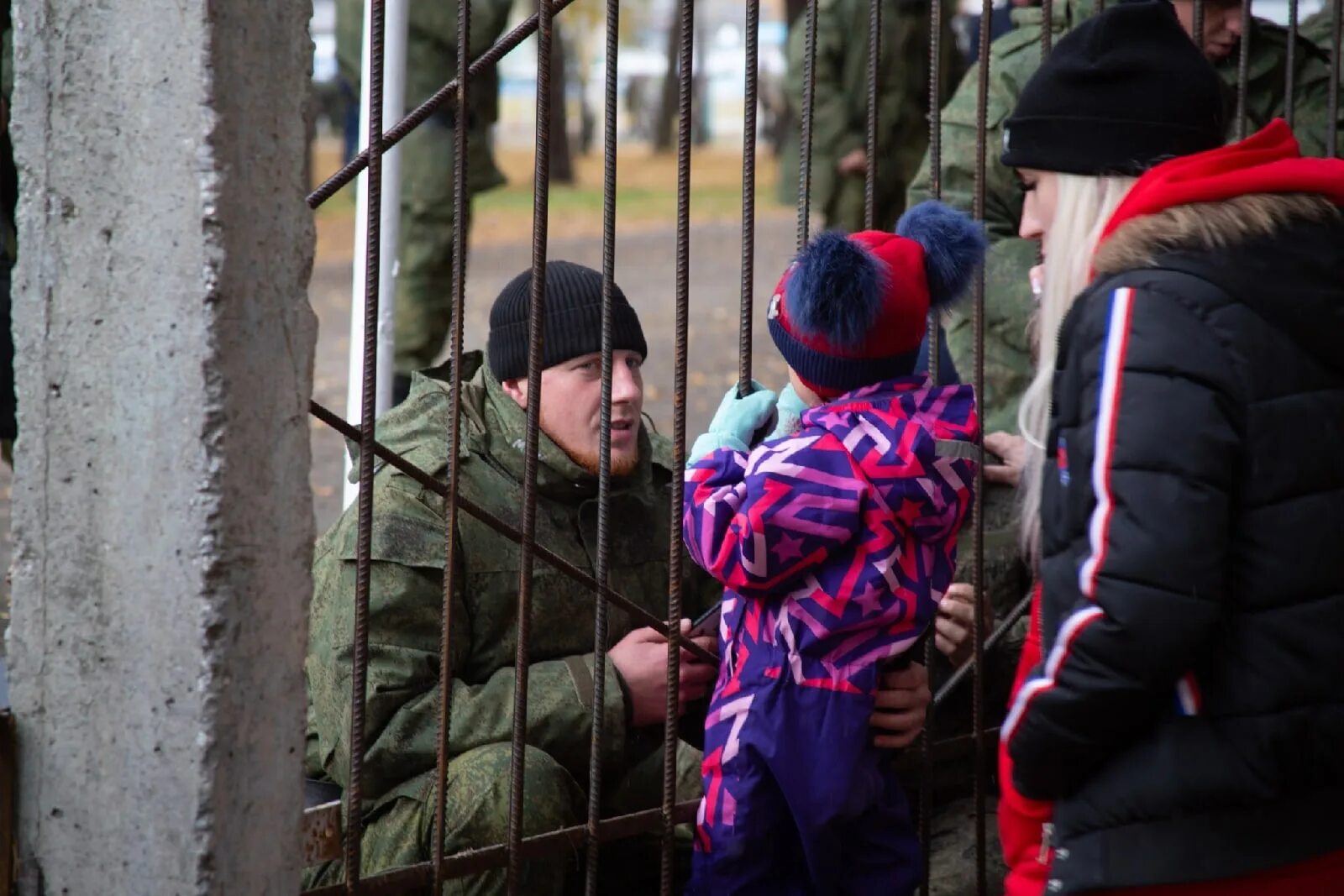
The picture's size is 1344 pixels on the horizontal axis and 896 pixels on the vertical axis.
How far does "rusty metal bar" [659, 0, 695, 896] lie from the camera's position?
2516 millimetres

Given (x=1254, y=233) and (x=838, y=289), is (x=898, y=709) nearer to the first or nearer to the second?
(x=838, y=289)

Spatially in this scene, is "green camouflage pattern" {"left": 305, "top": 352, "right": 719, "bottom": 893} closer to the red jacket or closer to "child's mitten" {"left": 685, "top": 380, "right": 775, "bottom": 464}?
"child's mitten" {"left": 685, "top": 380, "right": 775, "bottom": 464}

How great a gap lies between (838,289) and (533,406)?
47 centimetres

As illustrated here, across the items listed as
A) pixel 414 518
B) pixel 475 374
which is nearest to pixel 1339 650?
pixel 414 518

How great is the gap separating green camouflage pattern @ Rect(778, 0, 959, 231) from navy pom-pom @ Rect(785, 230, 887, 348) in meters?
4.98

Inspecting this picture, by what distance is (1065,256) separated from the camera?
225cm

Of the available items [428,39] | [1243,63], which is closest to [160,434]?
[1243,63]

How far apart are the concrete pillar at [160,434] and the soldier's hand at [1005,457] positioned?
1815mm

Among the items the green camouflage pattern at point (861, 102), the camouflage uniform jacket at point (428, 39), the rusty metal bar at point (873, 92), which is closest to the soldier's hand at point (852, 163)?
the green camouflage pattern at point (861, 102)

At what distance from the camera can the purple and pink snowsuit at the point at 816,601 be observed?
8.38 feet

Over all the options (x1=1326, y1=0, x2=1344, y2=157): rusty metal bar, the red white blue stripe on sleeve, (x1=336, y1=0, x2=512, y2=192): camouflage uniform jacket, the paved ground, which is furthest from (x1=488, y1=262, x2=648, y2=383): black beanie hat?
(x1=336, y1=0, x2=512, y2=192): camouflage uniform jacket

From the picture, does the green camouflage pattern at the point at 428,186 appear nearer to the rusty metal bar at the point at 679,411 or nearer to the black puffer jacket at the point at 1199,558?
the rusty metal bar at the point at 679,411

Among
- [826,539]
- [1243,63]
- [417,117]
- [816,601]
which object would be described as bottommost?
[816,601]

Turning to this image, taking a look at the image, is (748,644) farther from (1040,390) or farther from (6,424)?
(6,424)
